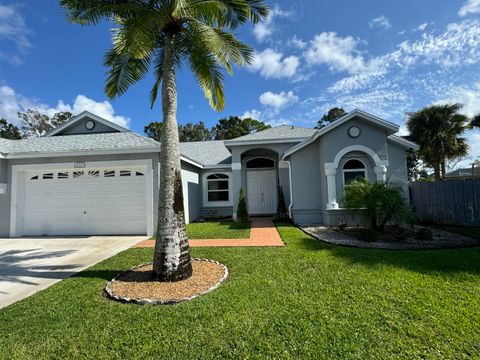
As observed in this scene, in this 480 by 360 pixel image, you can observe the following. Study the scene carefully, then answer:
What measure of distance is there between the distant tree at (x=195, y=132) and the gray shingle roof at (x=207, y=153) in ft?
66.7

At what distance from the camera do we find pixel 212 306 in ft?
13.0

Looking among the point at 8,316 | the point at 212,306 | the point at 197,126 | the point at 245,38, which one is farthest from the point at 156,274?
the point at 197,126

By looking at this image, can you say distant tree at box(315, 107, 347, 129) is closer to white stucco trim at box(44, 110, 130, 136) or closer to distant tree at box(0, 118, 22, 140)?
white stucco trim at box(44, 110, 130, 136)

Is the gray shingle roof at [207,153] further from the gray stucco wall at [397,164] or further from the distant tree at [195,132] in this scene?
the distant tree at [195,132]

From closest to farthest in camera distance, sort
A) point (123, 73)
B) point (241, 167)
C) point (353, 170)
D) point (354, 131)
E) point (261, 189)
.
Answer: point (123, 73), point (354, 131), point (353, 170), point (241, 167), point (261, 189)

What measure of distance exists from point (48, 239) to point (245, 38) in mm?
10858

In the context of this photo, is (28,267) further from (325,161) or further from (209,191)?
(325,161)

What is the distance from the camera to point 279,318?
3576mm

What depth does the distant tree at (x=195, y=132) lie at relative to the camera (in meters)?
40.2

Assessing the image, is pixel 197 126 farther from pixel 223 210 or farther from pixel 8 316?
pixel 8 316

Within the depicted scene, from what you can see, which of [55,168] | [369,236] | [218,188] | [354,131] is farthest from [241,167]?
[55,168]

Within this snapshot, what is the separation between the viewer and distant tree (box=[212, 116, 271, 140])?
36500 mm

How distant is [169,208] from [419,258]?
620 cm

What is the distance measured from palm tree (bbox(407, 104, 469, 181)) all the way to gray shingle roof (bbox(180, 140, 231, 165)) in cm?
1473
